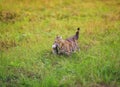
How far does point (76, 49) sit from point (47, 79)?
2.17 meters

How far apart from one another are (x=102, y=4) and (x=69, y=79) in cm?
924

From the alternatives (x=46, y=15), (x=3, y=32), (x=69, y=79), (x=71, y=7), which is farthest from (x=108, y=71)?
(x=71, y=7)

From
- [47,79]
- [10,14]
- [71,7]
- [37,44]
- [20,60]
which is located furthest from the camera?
[71,7]

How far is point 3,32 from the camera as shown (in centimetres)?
1078

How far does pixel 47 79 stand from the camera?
669cm

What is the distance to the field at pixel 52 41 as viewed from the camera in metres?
6.90

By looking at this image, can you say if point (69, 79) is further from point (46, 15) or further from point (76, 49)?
point (46, 15)

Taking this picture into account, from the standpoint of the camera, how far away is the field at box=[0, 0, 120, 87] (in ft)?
22.6

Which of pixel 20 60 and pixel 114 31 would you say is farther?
pixel 114 31

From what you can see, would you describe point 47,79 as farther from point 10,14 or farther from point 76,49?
point 10,14

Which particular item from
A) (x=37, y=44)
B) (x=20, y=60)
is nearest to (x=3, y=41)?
(x=37, y=44)

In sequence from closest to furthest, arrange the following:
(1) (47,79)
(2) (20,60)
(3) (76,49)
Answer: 1. (1) (47,79)
2. (2) (20,60)
3. (3) (76,49)

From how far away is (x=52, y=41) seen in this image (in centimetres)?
967

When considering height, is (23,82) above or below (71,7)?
below
